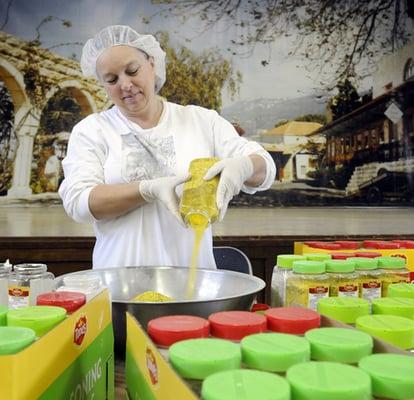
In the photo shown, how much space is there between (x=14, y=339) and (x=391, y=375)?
296 mm

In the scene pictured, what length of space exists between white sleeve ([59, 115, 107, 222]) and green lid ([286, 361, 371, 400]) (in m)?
1.00

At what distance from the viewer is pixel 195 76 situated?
11.4ft

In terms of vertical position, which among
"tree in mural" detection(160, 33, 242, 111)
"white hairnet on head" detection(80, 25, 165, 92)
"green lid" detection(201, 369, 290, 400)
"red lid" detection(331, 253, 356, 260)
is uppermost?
"tree in mural" detection(160, 33, 242, 111)

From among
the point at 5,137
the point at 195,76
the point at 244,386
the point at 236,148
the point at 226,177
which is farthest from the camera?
the point at 195,76

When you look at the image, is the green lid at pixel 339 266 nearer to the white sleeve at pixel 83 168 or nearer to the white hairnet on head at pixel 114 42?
the white sleeve at pixel 83 168

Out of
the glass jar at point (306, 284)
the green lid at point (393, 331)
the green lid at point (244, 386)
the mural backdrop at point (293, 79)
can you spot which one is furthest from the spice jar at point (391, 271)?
the mural backdrop at point (293, 79)

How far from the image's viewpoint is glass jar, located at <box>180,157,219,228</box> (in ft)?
3.59

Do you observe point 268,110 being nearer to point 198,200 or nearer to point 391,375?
point 198,200

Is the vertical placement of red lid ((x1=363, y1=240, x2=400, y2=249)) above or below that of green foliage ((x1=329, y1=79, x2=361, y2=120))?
below

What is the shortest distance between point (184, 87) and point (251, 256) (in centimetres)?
149

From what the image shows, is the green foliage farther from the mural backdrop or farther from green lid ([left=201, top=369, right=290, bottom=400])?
green lid ([left=201, top=369, right=290, bottom=400])

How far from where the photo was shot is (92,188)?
1314 mm

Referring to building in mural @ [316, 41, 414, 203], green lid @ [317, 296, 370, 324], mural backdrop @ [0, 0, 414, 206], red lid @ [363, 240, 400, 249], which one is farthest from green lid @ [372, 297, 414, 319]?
building in mural @ [316, 41, 414, 203]

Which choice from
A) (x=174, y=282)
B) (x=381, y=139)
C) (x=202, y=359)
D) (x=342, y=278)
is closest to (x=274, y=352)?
(x=202, y=359)
